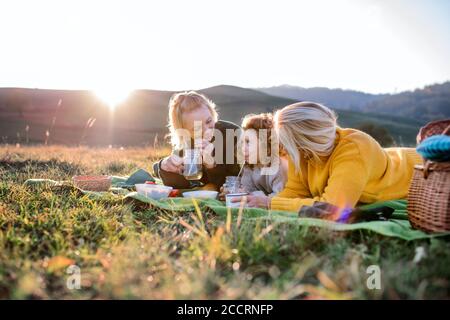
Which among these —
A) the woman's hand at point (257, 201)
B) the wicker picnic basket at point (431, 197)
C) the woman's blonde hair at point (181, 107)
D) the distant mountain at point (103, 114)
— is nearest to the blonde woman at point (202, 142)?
the woman's blonde hair at point (181, 107)

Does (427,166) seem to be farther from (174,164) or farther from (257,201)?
(174,164)

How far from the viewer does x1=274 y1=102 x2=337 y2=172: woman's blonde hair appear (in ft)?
10.4

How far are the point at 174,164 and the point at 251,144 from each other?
0.84 meters

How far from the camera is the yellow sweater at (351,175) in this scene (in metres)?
2.99

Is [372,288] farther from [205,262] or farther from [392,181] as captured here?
[392,181]

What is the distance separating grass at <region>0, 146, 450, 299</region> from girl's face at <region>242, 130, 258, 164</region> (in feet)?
4.80

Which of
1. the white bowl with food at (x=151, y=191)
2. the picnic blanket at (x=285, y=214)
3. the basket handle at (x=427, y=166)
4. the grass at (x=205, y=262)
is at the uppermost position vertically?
the basket handle at (x=427, y=166)

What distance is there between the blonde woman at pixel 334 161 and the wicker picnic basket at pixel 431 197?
35cm

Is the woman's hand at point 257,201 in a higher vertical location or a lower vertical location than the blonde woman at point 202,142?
lower

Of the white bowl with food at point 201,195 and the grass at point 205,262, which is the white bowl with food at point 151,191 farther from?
the grass at point 205,262

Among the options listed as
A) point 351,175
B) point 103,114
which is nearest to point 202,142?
point 351,175

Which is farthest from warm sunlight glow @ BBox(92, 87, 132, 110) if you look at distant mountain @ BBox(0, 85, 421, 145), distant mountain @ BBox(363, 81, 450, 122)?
distant mountain @ BBox(363, 81, 450, 122)
